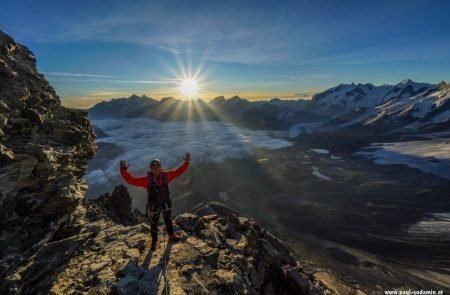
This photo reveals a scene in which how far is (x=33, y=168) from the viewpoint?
35.9 ft

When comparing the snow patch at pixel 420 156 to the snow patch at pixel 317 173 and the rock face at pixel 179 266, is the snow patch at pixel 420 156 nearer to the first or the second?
the snow patch at pixel 317 173

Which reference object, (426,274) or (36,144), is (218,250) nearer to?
(36,144)

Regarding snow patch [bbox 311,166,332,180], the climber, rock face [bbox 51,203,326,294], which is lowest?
snow patch [bbox 311,166,332,180]

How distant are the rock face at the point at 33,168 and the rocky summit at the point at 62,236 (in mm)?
34

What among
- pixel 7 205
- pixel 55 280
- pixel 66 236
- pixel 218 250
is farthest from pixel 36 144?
pixel 218 250

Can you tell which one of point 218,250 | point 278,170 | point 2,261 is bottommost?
point 278,170

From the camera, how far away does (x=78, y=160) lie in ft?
46.7

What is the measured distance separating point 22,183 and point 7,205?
2.95ft

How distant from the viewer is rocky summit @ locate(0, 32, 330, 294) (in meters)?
10.1

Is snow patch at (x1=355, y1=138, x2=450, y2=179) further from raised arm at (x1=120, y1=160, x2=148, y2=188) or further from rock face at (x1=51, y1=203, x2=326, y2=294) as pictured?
raised arm at (x1=120, y1=160, x2=148, y2=188)

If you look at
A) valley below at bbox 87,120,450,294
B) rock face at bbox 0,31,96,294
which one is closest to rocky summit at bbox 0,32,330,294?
rock face at bbox 0,31,96,294

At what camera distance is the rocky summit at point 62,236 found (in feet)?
33.1

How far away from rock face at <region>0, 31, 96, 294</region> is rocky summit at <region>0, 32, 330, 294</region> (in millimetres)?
34

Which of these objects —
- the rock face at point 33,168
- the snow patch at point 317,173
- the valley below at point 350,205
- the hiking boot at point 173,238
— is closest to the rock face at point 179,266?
the hiking boot at point 173,238
